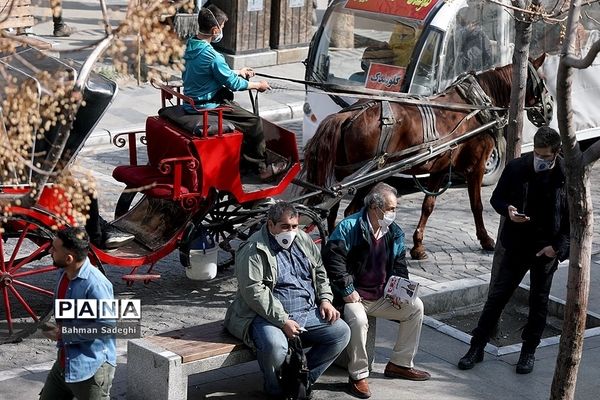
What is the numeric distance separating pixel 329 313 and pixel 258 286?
0.55 meters

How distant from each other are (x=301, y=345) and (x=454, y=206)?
18.6 feet

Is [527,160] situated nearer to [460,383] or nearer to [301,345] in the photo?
[460,383]

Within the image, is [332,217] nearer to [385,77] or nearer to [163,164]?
[163,164]

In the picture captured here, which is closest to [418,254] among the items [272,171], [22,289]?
[272,171]

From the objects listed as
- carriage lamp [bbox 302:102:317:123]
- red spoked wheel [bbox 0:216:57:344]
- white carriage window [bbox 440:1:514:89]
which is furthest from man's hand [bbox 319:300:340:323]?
carriage lamp [bbox 302:102:317:123]

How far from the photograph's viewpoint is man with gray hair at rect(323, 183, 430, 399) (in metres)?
8.12

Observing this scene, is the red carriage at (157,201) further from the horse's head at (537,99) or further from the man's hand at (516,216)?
the horse's head at (537,99)

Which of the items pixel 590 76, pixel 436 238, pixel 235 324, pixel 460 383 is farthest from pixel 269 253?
pixel 590 76

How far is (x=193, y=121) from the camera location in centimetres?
946

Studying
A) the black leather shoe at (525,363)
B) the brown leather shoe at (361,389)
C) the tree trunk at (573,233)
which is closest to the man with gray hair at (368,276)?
the brown leather shoe at (361,389)

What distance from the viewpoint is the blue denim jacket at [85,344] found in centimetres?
668

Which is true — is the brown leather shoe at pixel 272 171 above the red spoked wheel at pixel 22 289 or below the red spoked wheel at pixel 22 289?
above

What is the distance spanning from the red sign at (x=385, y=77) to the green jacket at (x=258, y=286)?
5.14 metres

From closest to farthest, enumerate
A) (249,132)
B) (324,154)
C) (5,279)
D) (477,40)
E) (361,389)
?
(361,389) < (5,279) < (249,132) < (324,154) < (477,40)
